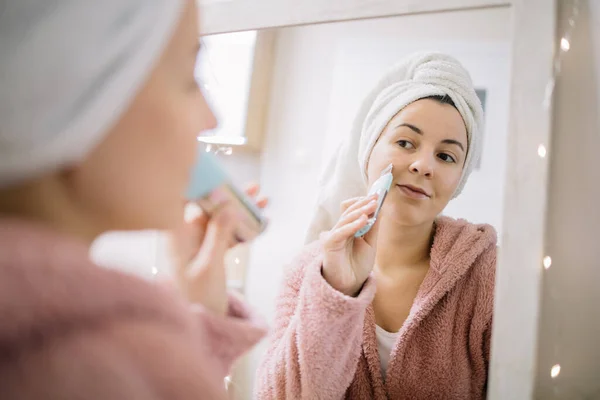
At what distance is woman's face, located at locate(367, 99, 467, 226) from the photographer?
51cm

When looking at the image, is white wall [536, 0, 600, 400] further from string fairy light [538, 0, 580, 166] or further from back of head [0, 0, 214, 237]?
back of head [0, 0, 214, 237]

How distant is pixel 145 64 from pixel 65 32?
1.9 inches

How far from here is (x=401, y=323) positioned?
51 centimetres

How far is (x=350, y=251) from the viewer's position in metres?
0.52

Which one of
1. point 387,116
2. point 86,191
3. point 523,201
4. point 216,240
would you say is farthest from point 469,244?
point 86,191

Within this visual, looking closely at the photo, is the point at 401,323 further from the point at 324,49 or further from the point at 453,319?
the point at 324,49

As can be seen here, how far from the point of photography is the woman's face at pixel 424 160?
0.51 meters

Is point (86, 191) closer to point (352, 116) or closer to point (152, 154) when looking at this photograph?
point (152, 154)

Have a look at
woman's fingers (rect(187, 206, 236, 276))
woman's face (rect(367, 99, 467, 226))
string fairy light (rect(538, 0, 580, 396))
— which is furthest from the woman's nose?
woman's fingers (rect(187, 206, 236, 276))

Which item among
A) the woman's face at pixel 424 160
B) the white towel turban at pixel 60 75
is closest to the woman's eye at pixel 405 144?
the woman's face at pixel 424 160

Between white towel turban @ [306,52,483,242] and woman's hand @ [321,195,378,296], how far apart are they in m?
0.04

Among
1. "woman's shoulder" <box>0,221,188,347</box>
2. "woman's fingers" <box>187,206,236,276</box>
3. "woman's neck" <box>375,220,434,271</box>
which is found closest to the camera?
"woman's shoulder" <box>0,221,188,347</box>

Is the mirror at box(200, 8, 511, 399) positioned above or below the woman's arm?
above

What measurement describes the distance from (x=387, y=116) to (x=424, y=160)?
77 mm
